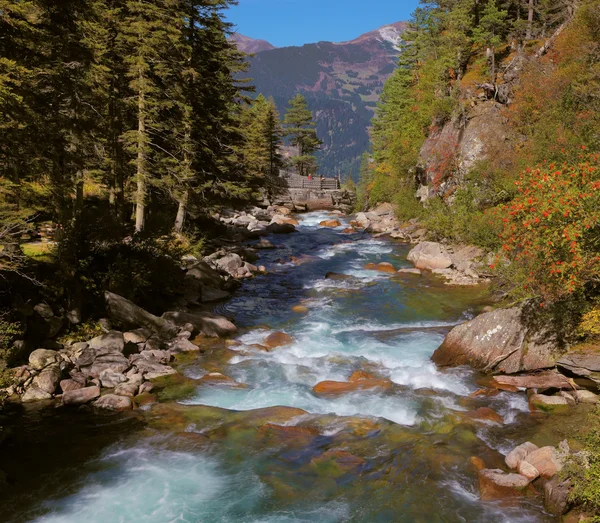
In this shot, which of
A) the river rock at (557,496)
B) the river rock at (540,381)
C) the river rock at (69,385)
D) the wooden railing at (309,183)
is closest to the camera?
the river rock at (557,496)

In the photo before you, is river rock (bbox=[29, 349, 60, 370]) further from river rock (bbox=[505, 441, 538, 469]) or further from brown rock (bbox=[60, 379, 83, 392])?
river rock (bbox=[505, 441, 538, 469])

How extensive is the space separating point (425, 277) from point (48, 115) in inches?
706

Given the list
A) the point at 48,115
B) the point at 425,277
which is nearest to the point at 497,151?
the point at 425,277

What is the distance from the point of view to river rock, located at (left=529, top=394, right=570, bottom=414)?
990 cm

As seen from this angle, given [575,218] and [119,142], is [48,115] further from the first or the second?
[575,218]

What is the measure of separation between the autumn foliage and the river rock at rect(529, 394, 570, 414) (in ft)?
8.59

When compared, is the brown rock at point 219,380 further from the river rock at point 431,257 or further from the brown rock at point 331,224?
the brown rock at point 331,224

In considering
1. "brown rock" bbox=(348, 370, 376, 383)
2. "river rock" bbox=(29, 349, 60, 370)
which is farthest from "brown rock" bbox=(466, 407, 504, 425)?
"river rock" bbox=(29, 349, 60, 370)

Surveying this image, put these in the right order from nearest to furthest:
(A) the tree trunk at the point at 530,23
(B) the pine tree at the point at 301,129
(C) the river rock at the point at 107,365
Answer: (C) the river rock at the point at 107,365, (A) the tree trunk at the point at 530,23, (B) the pine tree at the point at 301,129

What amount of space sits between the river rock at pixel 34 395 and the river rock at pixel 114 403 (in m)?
1.24

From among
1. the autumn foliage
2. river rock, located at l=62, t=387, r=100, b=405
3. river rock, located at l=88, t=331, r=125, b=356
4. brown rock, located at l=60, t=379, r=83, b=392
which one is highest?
the autumn foliage

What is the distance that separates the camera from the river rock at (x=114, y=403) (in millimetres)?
10430

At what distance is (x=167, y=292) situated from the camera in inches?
696

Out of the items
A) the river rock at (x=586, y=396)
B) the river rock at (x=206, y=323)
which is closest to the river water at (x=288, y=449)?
the river rock at (x=206, y=323)
